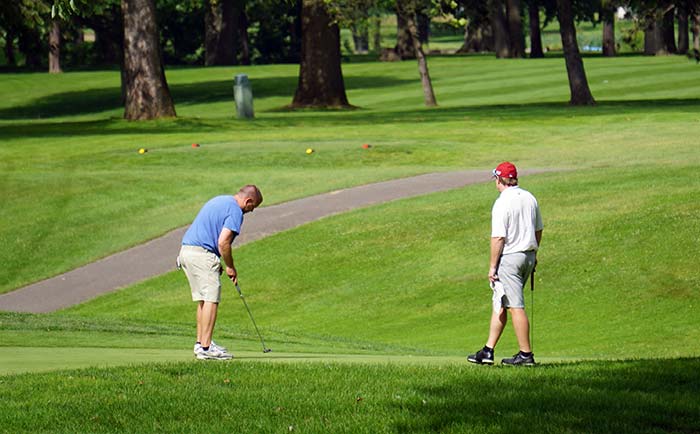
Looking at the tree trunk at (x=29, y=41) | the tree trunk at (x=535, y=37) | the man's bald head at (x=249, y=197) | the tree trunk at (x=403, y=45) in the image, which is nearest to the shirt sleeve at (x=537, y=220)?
the man's bald head at (x=249, y=197)

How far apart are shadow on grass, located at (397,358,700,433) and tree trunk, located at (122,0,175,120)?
3698 centimetres

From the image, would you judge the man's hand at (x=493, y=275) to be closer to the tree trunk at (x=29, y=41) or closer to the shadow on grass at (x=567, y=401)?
the shadow on grass at (x=567, y=401)

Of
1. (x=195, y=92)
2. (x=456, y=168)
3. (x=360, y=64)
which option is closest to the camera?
(x=456, y=168)

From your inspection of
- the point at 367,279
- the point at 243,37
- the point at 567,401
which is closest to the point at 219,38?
the point at 243,37

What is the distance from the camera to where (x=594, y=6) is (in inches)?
4018

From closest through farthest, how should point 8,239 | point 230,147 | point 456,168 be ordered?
point 8,239 < point 456,168 < point 230,147

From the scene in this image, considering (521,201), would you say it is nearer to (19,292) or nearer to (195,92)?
(19,292)

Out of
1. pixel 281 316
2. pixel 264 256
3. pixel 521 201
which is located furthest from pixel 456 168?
pixel 521 201

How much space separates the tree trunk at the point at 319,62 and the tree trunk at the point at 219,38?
32.5 metres

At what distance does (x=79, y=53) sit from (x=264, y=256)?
7334cm

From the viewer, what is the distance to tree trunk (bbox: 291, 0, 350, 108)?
54656 mm

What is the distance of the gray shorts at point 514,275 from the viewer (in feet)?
41.8

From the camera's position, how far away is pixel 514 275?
1277cm

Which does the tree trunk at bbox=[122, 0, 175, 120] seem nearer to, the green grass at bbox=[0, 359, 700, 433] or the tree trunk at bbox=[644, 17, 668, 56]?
the green grass at bbox=[0, 359, 700, 433]
